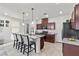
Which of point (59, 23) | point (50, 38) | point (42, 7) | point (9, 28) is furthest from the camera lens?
point (50, 38)

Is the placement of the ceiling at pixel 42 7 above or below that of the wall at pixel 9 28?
above

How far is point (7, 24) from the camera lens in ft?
21.3

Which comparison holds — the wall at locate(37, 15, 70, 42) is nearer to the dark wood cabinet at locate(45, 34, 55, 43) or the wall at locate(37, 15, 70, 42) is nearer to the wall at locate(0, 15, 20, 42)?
the dark wood cabinet at locate(45, 34, 55, 43)

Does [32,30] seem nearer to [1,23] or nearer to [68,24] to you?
[1,23]

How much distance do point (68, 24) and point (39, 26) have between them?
13.1ft

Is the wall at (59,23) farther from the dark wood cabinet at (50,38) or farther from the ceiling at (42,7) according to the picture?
the dark wood cabinet at (50,38)

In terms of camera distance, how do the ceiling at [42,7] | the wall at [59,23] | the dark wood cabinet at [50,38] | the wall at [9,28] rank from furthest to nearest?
the dark wood cabinet at [50,38], the wall at [9,28], the wall at [59,23], the ceiling at [42,7]

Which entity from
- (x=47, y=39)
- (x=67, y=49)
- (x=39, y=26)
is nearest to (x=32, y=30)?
(x=39, y=26)

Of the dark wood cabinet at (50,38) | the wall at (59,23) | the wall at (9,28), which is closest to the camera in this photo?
the wall at (59,23)

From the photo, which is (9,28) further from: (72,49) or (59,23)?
(72,49)

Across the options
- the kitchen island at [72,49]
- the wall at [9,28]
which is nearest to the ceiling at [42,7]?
the wall at [9,28]

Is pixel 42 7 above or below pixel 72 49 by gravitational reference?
above

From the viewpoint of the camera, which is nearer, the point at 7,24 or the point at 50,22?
the point at 7,24

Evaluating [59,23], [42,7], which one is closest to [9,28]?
[42,7]
